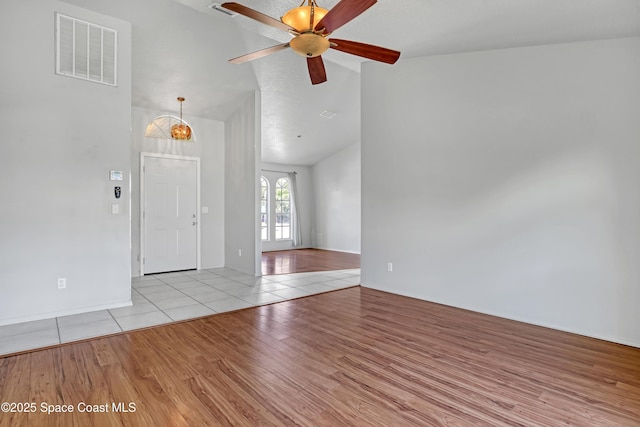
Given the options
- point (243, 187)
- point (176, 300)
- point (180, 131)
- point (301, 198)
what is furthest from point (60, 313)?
point (301, 198)

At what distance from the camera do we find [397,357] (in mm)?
2703

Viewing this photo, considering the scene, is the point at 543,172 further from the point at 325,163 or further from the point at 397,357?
the point at 325,163

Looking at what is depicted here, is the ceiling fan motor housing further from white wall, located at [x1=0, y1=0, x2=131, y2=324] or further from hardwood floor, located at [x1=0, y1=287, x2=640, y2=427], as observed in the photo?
white wall, located at [x1=0, y1=0, x2=131, y2=324]

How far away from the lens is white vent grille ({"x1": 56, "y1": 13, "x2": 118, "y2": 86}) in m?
3.60

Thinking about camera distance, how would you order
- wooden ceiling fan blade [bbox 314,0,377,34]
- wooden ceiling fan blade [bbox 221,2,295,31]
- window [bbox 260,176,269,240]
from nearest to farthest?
wooden ceiling fan blade [bbox 314,0,377,34] < wooden ceiling fan blade [bbox 221,2,295,31] < window [bbox 260,176,269,240]

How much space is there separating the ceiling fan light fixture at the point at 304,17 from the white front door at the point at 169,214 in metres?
4.66

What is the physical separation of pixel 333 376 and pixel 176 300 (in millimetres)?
2759

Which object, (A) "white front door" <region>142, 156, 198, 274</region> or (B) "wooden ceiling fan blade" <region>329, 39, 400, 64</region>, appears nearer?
(B) "wooden ceiling fan blade" <region>329, 39, 400, 64</region>

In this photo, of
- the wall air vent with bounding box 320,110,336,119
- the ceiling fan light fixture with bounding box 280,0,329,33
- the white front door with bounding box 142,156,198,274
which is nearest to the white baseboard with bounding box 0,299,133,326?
the white front door with bounding box 142,156,198,274

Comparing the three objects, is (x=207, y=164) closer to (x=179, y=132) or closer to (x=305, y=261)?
(x=179, y=132)

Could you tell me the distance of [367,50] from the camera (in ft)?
8.30

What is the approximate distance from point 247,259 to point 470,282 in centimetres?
379

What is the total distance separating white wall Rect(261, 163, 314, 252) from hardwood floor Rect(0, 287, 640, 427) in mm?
6494

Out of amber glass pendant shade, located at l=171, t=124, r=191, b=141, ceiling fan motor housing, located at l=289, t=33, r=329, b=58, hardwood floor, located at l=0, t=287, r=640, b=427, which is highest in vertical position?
amber glass pendant shade, located at l=171, t=124, r=191, b=141
